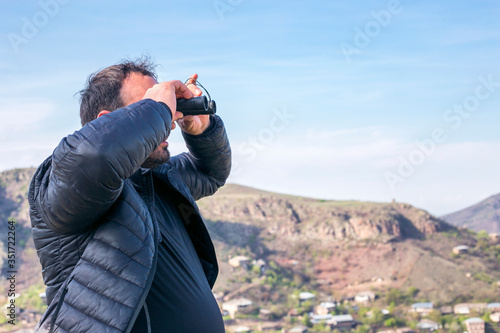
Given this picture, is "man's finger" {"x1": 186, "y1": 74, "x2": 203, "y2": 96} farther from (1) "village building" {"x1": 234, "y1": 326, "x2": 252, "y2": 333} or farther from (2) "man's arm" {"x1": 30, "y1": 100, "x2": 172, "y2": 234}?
(1) "village building" {"x1": 234, "y1": 326, "x2": 252, "y2": 333}

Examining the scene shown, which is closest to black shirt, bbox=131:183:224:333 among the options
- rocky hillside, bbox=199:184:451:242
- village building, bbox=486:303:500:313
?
village building, bbox=486:303:500:313

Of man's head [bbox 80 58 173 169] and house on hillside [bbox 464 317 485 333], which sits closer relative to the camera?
man's head [bbox 80 58 173 169]

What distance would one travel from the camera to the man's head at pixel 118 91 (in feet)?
5.73

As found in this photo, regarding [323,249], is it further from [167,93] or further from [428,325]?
[167,93]

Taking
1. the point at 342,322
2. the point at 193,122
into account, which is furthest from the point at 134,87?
the point at 342,322

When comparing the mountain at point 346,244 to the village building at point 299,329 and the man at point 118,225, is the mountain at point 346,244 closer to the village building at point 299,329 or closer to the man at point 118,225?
the village building at point 299,329

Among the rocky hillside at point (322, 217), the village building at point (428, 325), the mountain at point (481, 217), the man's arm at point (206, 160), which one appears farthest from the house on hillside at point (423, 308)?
the man's arm at point (206, 160)

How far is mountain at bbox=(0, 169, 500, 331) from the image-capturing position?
29.5 metres

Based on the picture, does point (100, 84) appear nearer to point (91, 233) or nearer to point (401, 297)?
point (91, 233)

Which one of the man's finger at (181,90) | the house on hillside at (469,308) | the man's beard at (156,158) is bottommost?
the man's beard at (156,158)

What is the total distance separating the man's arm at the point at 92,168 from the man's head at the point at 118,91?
0.28m

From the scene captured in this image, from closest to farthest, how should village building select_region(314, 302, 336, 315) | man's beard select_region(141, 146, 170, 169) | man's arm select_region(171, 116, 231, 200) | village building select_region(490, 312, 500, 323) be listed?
man's beard select_region(141, 146, 170, 169) < man's arm select_region(171, 116, 231, 200) < village building select_region(490, 312, 500, 323) < village building select_region(314, 302, 336, 315)

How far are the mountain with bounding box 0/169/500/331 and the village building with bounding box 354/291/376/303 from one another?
42 centimetres

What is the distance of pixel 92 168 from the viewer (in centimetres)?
136
